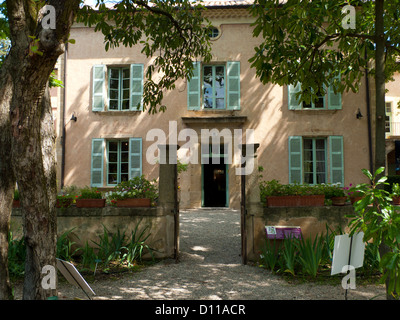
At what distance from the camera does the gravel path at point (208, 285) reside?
3721 millimetres

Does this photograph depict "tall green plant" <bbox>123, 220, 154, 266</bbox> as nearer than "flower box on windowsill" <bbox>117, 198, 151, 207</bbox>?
Yes

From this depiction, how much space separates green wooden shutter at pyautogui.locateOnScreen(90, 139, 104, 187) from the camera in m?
11.4

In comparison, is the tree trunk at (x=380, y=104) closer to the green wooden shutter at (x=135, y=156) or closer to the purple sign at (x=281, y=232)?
the purple sign at (x=281, y=232)

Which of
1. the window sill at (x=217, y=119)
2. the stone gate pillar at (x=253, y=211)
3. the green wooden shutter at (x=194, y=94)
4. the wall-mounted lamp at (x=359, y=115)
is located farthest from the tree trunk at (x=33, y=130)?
the wall-mounted lamp at (x=359, y=115)

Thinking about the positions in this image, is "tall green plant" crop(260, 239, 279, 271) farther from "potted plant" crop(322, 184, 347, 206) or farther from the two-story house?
the two-story house

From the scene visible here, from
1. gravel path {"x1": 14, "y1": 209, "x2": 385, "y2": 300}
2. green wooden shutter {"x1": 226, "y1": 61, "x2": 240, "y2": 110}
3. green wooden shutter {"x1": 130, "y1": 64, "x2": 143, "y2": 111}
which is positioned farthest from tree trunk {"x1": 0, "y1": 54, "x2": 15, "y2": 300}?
green wooden shutter {"x1": 226, "y1": 61, "x2": 240, "y2": 110}

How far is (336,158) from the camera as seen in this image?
11.1m

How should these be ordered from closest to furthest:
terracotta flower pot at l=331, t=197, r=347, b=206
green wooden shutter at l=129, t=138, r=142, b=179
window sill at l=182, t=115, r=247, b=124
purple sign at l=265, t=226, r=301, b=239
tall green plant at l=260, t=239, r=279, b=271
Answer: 1. tall green plant at l=260, t=239, r=279, b=271
2. purple sign at l=265, t=226, r=301, b=239
3. terracotta flower pot at l=331, t=197, r=347, b=206
4. window sill at l=182, t=115, r=247, b=124
5. green wooden shutter at l=129, t=138, r=142, b=179

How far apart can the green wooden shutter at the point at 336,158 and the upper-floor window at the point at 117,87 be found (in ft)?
22.5

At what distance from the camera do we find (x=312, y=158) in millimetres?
11352

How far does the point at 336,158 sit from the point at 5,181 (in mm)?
10326

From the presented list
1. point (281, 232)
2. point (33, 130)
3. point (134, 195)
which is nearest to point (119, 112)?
point (134, 195)
